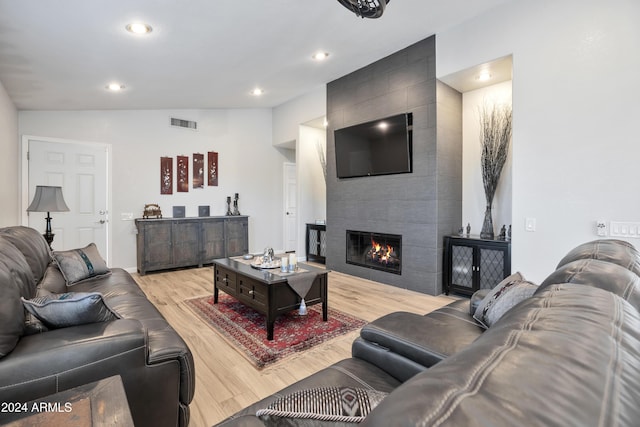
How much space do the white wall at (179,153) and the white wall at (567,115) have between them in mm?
4504

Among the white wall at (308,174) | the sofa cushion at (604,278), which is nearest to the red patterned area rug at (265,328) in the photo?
the sofa cushion at (604,278)

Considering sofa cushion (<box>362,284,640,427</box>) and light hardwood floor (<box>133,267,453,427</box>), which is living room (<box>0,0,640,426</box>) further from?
sofa cushion (<box>362,284,640,427</box>)

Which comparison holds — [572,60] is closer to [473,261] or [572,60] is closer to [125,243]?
[473,261]

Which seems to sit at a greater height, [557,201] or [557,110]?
[557,110]

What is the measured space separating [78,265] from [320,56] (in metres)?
3.54

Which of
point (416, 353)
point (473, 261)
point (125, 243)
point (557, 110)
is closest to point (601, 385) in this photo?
point (416, 353)

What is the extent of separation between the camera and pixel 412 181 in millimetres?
4176

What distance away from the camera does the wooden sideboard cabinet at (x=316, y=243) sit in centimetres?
605

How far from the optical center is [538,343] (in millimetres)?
468

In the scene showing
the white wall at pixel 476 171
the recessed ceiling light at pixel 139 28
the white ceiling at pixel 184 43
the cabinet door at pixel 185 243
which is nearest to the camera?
the white ceiling at pixel 184 43

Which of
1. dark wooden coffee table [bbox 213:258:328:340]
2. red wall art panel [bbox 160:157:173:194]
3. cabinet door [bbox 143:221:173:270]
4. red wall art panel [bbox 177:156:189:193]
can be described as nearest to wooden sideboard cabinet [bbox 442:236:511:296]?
dark wooden coffee table [bbox 213:258:328:340]

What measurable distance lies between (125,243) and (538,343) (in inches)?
238

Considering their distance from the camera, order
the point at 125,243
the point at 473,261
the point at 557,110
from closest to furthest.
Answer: the point at 557,110, the point at 473,261, the point at 125,243

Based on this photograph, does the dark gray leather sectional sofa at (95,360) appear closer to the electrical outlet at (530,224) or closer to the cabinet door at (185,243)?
the electrical outlet at (530,224)
